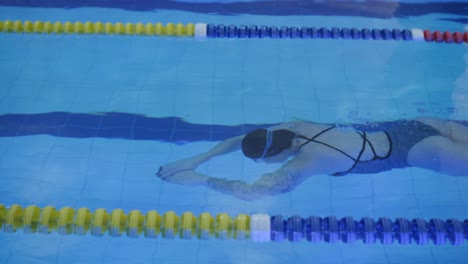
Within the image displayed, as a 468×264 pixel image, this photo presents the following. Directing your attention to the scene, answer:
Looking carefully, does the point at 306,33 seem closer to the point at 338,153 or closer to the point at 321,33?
the point at 321,33

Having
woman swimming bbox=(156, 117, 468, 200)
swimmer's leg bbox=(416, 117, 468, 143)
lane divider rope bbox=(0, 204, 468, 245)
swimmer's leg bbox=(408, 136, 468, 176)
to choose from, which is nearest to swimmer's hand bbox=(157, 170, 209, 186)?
woman swimming bbox=(156, 117, 468, 200)

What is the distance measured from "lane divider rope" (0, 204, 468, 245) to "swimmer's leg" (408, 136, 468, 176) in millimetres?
577

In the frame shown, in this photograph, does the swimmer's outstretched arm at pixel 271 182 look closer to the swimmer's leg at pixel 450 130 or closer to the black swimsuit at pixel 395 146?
the black swimsuit at pixel 395 146

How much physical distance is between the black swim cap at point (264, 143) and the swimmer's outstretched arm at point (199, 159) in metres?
0.20

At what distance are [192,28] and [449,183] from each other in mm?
2183

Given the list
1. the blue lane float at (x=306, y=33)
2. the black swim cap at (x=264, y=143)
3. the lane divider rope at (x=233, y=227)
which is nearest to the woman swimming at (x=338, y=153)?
the black swim cap at (x=264, y=143)

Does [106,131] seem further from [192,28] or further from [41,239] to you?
[192,28]

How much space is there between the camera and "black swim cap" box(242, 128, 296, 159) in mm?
3104

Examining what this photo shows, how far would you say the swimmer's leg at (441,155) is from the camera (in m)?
3.09

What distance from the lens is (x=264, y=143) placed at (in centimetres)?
310

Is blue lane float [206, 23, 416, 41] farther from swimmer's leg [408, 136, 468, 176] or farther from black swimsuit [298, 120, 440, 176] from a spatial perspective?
swimmer's leg [408, 136, 468, 176]

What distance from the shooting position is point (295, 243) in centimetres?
289

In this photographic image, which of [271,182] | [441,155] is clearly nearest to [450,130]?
[441,155]

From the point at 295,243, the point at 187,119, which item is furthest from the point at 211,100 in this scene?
the point at 295,243
